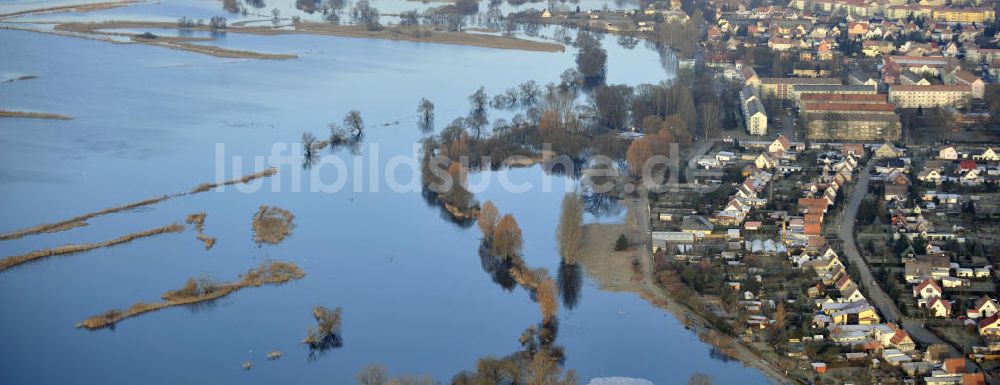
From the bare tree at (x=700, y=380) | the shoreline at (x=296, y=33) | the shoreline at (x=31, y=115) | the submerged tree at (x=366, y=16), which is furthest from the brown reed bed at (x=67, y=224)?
the submerged tree at (x=366, y=16)

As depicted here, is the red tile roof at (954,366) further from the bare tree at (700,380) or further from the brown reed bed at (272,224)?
the brown reed bed at (272,224)

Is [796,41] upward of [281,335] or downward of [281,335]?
upward

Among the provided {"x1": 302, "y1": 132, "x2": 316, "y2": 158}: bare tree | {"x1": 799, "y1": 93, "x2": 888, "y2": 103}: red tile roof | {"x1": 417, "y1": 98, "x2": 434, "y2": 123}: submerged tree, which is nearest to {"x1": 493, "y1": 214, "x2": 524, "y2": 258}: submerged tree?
{"x1": 302, "y1": 132, "x2": 316, "y2": 158}: bare tree

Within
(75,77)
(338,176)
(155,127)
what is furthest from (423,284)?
(75,77)

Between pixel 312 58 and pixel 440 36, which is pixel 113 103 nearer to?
pixel 312 58

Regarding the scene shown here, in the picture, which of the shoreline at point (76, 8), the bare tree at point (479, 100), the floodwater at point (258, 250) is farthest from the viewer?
the shoreline at point (76, 8)

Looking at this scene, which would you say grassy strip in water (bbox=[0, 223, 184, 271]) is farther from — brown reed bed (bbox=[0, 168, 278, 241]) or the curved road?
the curved road
